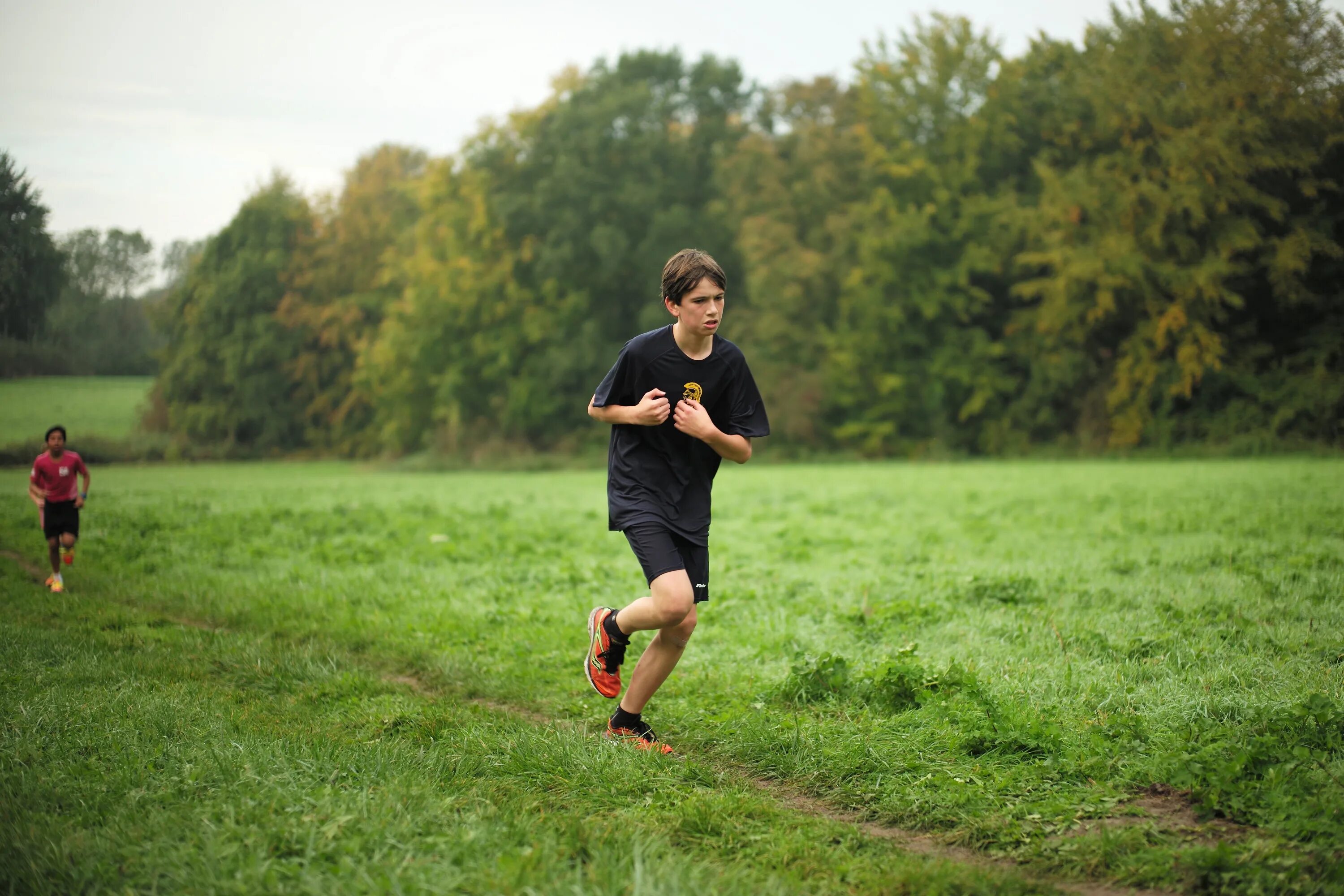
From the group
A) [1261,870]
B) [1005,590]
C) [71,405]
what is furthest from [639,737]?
[71,405]

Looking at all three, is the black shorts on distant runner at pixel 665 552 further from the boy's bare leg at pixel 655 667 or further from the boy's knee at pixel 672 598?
the boy's bare leg at pixel 655 667

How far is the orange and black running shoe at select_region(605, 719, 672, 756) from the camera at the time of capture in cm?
475

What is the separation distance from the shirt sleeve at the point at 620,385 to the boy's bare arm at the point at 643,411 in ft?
0.14

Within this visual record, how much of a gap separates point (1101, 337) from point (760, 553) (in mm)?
29030

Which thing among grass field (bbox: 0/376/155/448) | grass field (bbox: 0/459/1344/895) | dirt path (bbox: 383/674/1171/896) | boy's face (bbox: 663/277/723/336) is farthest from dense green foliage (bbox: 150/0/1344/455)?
dirt path (bbox: 383/674/1171/896)

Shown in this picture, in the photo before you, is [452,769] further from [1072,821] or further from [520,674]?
[1072,821]

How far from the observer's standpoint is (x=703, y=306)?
470 cm

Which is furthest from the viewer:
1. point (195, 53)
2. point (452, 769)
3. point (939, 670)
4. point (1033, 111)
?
point (1033, 111)

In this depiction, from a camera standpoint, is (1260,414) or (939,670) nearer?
(939,670)

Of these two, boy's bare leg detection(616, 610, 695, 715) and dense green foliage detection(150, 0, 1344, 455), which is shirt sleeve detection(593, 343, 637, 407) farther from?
dense green foliage detection(150, 0, 1344, 455)

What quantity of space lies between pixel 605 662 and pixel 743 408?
1.56 meters

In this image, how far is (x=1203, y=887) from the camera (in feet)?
10.9

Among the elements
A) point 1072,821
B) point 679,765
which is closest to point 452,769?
point 679,765

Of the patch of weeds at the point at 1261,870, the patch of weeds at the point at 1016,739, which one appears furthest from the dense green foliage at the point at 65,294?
the patch of weeds at the point at 1261,870
